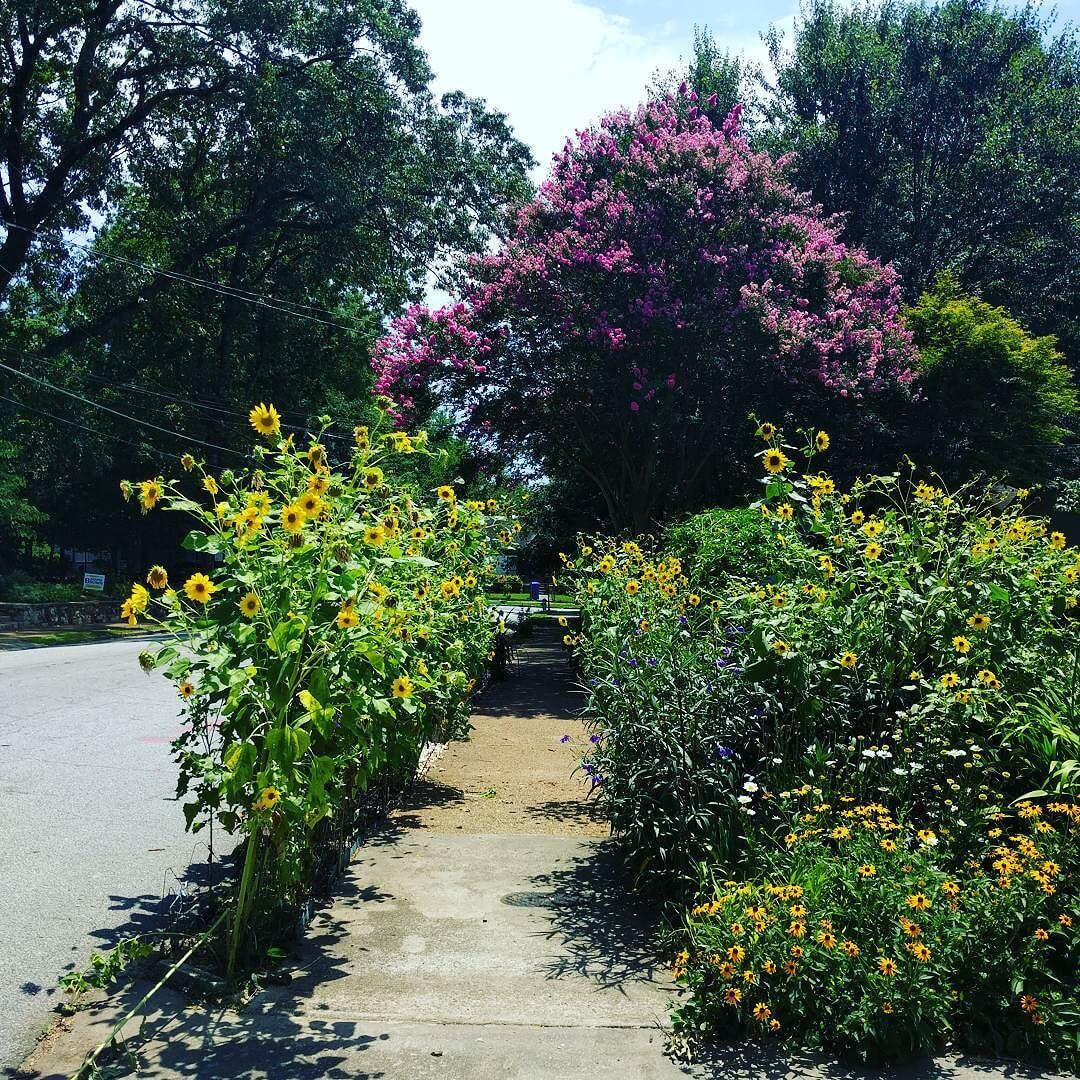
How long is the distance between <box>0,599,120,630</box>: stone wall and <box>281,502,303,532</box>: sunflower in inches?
912

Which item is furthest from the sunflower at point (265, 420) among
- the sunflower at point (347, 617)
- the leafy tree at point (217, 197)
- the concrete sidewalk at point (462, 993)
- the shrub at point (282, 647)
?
the leafy tree at point (217, 197)

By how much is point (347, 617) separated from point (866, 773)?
262 cm

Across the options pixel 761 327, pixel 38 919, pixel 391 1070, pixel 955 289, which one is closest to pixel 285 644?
pixel 391 1070

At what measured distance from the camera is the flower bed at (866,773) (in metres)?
3.54

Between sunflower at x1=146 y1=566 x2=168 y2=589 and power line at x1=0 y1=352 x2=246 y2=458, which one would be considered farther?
power line at x1=0 y1=352 x2=246 y2=458

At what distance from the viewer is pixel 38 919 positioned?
486cm

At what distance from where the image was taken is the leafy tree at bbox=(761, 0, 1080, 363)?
25688mm

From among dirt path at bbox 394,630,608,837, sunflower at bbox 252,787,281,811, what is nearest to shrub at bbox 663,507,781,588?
dirt path at bbox 394,630,608,837

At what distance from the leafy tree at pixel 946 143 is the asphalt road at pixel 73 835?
856 inches

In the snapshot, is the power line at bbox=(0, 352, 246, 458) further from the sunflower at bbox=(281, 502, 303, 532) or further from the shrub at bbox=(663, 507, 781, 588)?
the sunflower at bbox=(281, 502, 303, 532)

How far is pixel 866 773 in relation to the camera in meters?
4.77

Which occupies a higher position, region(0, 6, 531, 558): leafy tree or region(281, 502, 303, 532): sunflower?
region(0, 6, 531, 558): leafy tree

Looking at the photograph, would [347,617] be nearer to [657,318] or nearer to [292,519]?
[292,519]

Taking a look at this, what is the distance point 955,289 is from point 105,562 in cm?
4330
